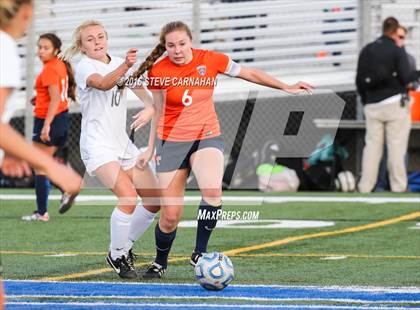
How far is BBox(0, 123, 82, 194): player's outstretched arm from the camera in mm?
4609

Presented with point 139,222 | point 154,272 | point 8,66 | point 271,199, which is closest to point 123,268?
point 154,272

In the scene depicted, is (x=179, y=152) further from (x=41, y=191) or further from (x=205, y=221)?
(x=41, y=191)

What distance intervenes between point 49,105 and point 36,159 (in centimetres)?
892

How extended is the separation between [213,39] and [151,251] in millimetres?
10205

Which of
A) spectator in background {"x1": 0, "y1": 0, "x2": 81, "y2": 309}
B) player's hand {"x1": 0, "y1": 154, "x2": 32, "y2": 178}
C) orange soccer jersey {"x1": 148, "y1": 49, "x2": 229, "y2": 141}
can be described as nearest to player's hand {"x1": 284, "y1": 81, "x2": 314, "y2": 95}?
orange soccer jersey {"x1": 148, "y1": 49, "x2": 229, "y2": 141}

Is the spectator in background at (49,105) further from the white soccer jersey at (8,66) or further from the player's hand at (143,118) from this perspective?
the white soccer jersey at (8,66)

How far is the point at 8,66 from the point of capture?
4.85 metres

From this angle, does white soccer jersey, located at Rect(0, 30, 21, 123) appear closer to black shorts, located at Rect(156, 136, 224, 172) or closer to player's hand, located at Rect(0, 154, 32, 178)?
player's hand, located at Rect(0, 154, 32, 178)

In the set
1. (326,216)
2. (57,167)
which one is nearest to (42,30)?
(326,216)

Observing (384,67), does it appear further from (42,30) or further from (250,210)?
(42,30)

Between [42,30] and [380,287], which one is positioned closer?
[380,287]

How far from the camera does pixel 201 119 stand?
28.0 ft

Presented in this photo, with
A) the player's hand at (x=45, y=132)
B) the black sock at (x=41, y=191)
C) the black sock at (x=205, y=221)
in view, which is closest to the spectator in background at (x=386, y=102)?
the player's hand at (x=45, y=132)

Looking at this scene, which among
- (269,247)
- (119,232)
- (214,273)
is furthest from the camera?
(269,247)
